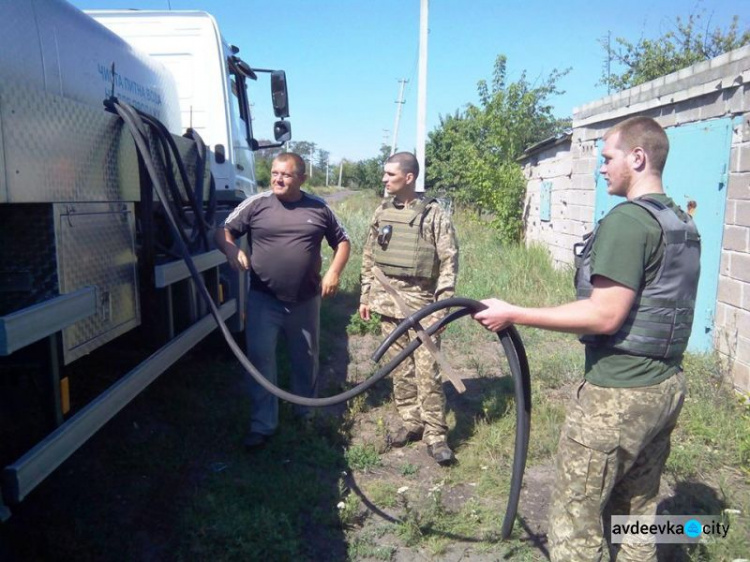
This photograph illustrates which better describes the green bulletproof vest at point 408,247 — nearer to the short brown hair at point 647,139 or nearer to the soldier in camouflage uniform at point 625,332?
the soldier in camouflage uniform at point 625,332

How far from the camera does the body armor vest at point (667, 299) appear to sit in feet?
6.85

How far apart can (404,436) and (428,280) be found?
1.07m

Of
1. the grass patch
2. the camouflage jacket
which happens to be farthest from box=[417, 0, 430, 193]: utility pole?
the grass patch

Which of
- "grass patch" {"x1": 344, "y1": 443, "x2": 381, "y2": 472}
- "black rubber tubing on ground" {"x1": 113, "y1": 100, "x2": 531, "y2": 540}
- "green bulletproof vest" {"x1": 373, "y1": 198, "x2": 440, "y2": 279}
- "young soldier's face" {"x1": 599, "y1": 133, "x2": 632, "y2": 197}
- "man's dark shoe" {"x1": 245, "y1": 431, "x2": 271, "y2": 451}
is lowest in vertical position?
"grass patch" {"x1": 344, "y1": 443, "x2": 381, "y2": 472}

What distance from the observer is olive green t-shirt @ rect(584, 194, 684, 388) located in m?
2.05

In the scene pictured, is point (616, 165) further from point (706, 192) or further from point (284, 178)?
point (706, 192)

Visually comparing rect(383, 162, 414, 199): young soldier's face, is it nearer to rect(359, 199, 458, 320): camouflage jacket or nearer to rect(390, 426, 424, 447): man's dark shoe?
rect(359, 199, 458, 320): camouflage jacket

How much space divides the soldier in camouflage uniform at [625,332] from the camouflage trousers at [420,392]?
159 cm

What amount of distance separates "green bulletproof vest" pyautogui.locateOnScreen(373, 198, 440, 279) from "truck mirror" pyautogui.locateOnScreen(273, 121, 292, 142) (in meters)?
2.56

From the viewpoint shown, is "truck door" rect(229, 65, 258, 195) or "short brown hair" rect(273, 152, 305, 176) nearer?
"short brown hair" rect(273, 152, 305, 176)

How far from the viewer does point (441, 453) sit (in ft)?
12.6

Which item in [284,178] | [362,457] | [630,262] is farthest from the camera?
[362,457]

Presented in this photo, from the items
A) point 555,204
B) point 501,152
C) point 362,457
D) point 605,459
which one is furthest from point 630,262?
point 501,152

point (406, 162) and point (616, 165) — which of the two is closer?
point (616, 165)
